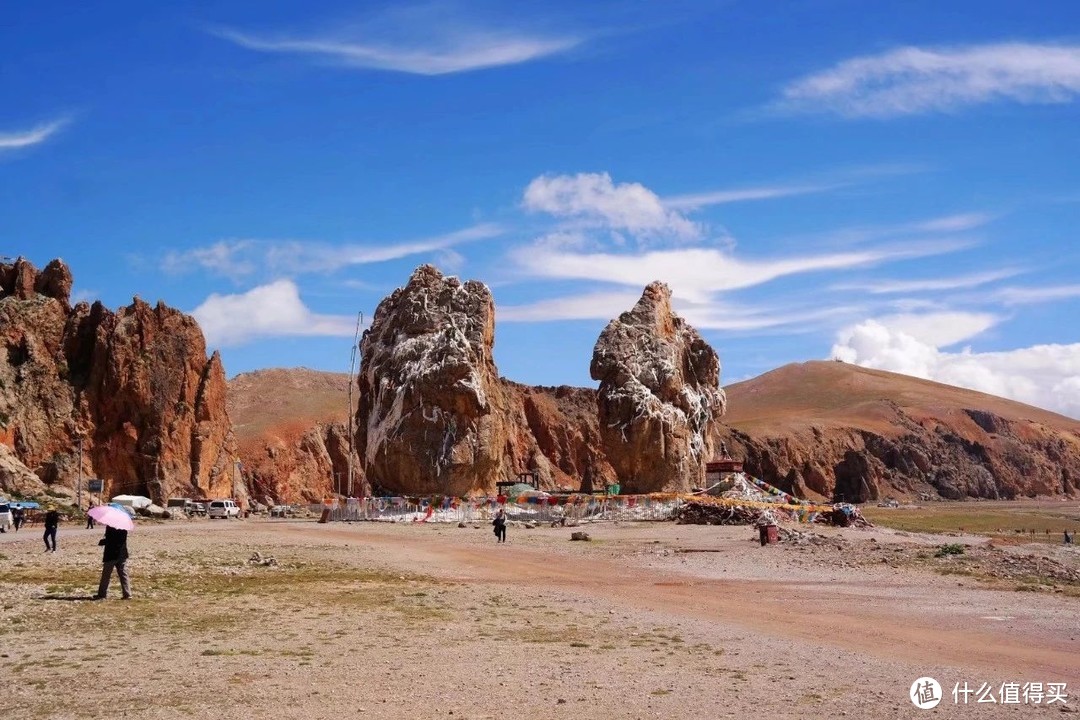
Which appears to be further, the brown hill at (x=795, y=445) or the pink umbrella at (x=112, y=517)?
the brown hill at (x=795, y=445)

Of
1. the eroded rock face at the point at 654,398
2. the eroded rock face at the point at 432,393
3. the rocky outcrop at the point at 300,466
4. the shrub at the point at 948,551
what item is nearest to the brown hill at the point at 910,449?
the rocky outcrop at the point at 300,466

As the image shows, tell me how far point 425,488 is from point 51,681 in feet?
165

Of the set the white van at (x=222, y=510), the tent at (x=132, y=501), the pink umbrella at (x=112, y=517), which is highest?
the pink umbrella at (x=112, y=517)

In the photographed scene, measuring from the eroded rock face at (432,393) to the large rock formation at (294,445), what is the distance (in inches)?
745

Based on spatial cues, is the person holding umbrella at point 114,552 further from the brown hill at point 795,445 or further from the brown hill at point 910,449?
the brown hill at point 910,449

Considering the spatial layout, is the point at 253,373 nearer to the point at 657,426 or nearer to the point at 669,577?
the point at 657,426

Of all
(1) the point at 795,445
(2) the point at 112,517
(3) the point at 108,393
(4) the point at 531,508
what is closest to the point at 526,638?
(2) the point at 112,517

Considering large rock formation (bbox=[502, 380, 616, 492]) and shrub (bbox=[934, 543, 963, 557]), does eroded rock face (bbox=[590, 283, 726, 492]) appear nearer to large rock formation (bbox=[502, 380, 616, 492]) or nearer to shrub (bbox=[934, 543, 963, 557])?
shrub (bbox=[934, 543, 963, 557])

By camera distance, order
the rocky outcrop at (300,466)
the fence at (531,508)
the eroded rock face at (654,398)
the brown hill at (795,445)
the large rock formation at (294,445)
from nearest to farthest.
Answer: the fence at (531,508), the eroded rock face at (654,398), the rocky outcrop at (300,466), the large rock formation at (294,445), the brown hill at (795,445)

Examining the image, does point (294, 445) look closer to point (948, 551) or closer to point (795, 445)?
point (795, 445)

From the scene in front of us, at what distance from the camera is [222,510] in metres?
62.1

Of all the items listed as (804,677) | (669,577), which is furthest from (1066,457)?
(804,677)

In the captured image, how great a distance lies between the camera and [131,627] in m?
13.4

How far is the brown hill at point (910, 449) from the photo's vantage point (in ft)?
412
